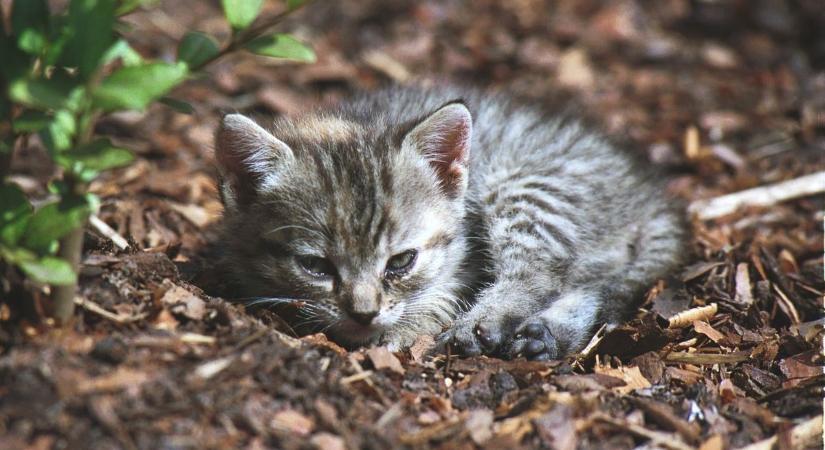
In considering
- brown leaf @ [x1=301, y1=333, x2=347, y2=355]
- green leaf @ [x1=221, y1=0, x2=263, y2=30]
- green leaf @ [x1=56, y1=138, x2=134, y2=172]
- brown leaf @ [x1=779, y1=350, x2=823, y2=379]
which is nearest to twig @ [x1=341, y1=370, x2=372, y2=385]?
brown leaf @ [x1=301, y1=333, x2=347, y2=355]

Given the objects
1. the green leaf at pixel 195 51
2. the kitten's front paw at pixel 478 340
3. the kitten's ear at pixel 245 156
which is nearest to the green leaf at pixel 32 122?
the green leaf at pixel 195 51

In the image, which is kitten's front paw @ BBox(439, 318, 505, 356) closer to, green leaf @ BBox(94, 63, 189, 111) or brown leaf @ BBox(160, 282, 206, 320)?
brown leaf @ BBox(160, 282, 206, 320)

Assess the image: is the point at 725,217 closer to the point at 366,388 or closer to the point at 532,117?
the point at 532,117

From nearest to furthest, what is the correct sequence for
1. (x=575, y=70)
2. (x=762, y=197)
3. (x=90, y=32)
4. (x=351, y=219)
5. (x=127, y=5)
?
(x=90, y=32) → (x=127, y=5) → (x=351, y=219) → (x=762, y=197) → (x=575, y=70)

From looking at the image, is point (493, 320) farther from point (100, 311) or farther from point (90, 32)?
point (90, 32)

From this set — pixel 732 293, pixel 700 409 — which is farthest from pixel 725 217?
pixel 700 409

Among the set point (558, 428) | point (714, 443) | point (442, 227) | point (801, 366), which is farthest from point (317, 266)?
point (801, 366)

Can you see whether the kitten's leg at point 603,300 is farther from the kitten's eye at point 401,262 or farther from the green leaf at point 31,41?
the green leaf at point 31,41
